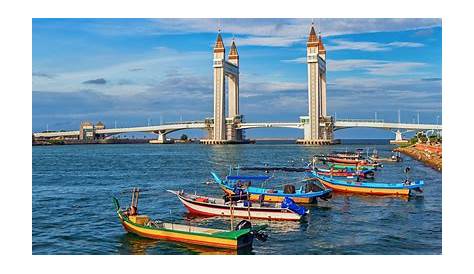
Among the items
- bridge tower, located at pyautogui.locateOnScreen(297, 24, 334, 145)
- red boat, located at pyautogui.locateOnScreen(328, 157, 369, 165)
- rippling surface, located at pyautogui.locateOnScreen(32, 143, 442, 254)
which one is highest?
bridge tower, located at pyautogui.locateOnScreen(297, 24, 334, 145)

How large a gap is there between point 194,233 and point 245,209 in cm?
375

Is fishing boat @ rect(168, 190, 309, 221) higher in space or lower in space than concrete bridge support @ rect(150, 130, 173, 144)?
lower

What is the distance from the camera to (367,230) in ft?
49.1

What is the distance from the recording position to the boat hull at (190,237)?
12.6 metres

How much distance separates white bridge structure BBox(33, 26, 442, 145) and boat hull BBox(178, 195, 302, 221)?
191 feet

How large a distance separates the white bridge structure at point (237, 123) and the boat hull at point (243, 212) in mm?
58128

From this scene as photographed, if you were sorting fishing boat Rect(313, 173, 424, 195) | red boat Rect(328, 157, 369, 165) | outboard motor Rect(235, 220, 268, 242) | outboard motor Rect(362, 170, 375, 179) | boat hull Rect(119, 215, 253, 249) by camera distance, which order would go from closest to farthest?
boat hull Rect(119, 215, 253, 249), outboard motor Rect(235, 220, 268, 242), fishing boat Rect(313, 173, 424, 195), outboard motor Rect(362, 170, 375, 179), red boat Rect(328, 157, 369, 165)

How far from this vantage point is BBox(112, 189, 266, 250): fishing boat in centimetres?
Answer: 1259

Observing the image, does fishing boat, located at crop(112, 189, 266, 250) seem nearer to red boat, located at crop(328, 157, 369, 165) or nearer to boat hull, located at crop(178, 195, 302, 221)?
boat hull, located at crop(178, 195, 302, 221)

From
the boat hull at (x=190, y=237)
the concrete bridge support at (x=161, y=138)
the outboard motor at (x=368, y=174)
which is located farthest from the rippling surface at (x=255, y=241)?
the concrete bridge support at (x=161, y=138)

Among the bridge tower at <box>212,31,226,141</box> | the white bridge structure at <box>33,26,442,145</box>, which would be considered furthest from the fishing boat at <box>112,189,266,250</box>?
the bridge tower at <box>212,31,226,141</box>

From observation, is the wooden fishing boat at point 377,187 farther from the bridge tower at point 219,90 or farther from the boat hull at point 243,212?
the bridge tower at point 219,90
